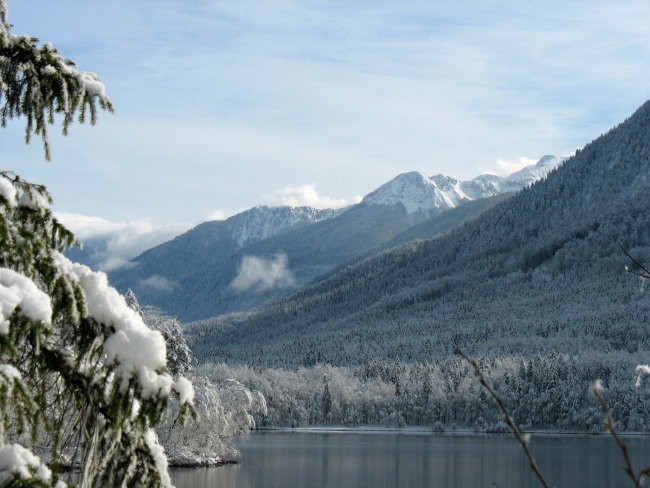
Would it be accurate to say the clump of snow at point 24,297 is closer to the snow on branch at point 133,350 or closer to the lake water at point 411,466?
the snow on branch at point 133,350

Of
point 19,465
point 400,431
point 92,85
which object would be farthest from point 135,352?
point 400,431

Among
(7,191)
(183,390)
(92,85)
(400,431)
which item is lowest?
(400,431)

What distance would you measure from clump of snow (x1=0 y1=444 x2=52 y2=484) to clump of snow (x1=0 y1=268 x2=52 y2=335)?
2.47 ft

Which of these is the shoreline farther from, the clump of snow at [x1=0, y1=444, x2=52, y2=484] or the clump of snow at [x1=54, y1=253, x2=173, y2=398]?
the clump of snow at [x1=0, y1=444, x2=52, y2=484]

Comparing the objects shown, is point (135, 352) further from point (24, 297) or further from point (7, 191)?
point (7, 191)

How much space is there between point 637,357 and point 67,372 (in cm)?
20283

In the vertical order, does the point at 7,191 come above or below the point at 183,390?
above

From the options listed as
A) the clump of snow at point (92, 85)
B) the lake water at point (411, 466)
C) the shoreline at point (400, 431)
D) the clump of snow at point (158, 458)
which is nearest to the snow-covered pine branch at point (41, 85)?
the clump of snow at point (92, 85)

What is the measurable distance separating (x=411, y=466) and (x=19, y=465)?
82.5 m

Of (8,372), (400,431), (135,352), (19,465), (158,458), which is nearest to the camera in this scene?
(8,372)

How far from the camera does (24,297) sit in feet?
17.8

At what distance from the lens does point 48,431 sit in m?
6.66

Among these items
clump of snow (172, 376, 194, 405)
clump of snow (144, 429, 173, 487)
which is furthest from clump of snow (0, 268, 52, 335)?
clump of snow (144, 429, 173, 487)

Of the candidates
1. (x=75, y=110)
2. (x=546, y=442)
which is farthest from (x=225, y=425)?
(x=546, y=442)
